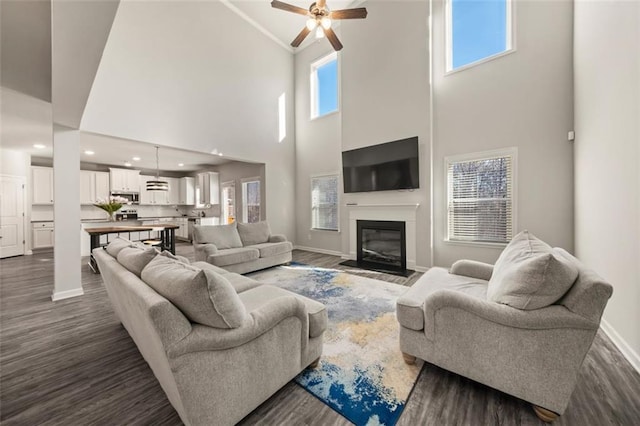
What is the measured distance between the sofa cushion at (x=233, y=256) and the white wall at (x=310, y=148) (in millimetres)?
2258

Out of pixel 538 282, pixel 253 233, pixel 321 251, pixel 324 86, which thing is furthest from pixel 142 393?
pixel 324 86

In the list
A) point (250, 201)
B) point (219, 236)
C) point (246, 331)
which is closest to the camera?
point (246, 331)

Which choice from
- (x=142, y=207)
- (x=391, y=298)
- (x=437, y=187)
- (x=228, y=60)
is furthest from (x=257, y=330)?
(x=142, y=207)

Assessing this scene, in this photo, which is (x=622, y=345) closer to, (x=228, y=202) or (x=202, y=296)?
(x=202, y=296)

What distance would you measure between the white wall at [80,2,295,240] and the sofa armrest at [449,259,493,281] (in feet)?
15.3

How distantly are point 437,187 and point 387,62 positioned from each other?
2.72m

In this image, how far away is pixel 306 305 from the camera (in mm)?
1772

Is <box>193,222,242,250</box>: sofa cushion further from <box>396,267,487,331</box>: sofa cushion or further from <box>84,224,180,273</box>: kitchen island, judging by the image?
<box>396,267,487,331</box>: sofa cushion

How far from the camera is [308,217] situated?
256 inches

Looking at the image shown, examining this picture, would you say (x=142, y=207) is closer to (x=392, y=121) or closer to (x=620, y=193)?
(x=392, y=121)

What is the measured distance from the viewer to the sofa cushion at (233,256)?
3.80 m

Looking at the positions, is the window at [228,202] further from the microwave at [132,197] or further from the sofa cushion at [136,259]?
the sofa cushion at [136,259]

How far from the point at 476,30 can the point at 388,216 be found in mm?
3508

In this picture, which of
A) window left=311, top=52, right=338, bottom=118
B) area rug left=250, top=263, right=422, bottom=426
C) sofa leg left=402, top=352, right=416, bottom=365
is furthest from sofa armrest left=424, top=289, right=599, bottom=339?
window left=311, top=52, right=338, bottom=118
